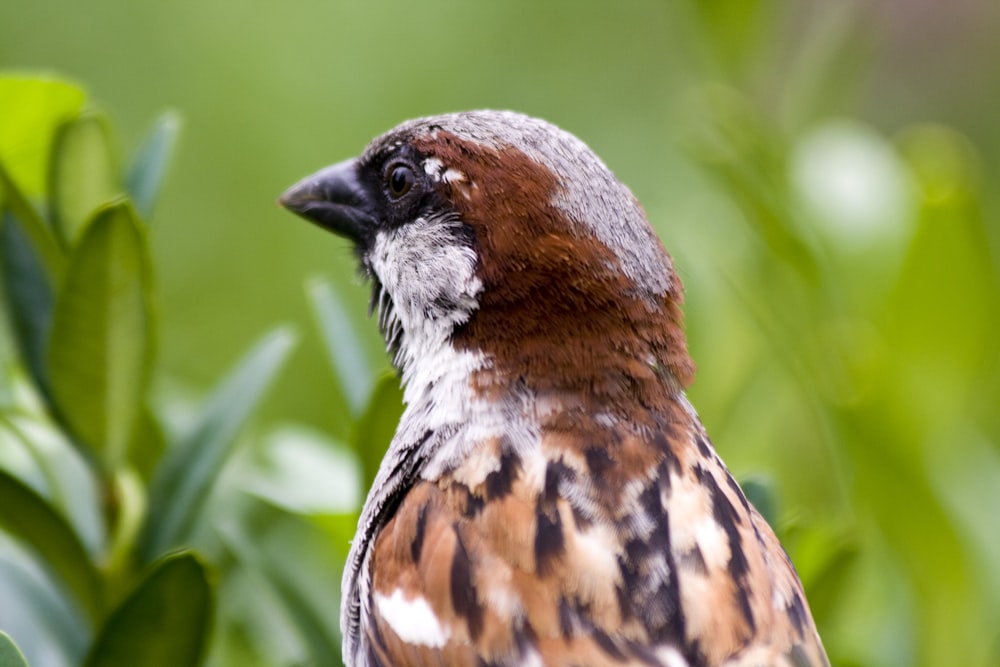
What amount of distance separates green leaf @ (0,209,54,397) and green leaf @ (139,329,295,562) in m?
0.16

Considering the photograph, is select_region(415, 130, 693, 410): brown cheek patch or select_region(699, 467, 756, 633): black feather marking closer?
select_region(699, 467, 756, 633): black feather marking

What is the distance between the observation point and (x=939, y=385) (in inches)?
65.8

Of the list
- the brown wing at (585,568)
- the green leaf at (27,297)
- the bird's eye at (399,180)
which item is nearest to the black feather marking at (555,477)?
the brown wing at (585,568)

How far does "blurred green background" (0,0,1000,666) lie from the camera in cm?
154

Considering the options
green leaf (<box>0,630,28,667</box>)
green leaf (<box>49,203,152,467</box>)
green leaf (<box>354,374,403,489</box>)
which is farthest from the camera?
green leaf (<box>354,374,403,489</box>)

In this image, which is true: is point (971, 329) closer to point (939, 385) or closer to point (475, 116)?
point (939, 385)

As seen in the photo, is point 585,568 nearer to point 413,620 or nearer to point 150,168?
point 413,620

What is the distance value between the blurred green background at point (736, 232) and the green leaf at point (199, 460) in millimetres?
304

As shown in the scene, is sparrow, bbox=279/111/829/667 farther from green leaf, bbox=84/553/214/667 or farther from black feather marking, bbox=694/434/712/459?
green leaf, bbox=84/553/214/667

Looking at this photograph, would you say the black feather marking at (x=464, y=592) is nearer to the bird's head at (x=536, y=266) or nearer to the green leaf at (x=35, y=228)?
the bird's head at (x=536, y=266)

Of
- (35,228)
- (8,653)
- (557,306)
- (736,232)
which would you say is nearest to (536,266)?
(557,306)

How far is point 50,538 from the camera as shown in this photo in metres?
1.24

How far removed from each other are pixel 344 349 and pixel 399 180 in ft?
0.73

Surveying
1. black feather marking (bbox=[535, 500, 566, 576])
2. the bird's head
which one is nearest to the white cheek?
the bird's head
